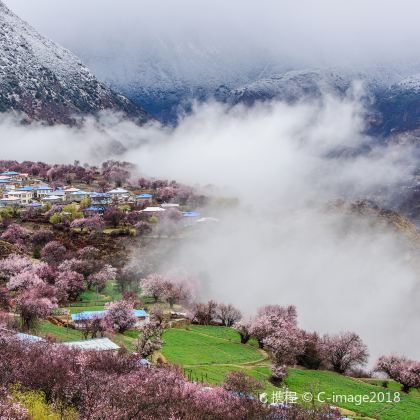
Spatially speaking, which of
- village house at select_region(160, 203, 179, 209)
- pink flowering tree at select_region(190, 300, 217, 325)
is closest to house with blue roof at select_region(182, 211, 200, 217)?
village house at select_region(160, 203, 179, 209)

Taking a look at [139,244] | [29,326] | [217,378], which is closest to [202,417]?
[217,378]

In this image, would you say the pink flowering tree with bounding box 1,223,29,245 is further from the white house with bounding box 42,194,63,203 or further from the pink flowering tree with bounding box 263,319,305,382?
the pink flowering tree with bounding box 263,319,305,382

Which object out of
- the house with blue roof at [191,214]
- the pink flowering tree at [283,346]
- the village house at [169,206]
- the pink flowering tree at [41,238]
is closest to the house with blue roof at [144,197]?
the village house at [169,206]

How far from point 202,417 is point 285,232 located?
105072mm

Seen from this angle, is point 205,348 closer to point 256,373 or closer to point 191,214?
point 256,373

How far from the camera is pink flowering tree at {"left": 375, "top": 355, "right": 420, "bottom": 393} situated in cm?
5088

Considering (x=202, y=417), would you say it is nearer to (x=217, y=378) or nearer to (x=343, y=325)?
(x=217, y=378)

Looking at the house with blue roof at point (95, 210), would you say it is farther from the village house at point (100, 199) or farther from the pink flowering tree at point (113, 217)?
the village house at point (100, 199)

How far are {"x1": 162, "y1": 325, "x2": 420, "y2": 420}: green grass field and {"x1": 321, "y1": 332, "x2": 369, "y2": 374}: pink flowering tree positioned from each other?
277 cm

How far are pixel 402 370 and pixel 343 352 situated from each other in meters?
5.97

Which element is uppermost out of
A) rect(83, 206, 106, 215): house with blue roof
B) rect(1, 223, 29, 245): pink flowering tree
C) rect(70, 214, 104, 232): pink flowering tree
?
rect(83, 206, 106, 215): house with blue roof

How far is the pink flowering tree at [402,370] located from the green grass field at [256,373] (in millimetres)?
841

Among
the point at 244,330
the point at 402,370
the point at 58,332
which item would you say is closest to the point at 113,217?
the point at 244,330

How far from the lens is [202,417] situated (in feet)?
79.8
